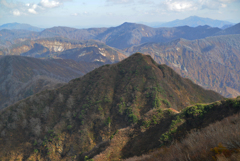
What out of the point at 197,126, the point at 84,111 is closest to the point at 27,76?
the point at 84,111

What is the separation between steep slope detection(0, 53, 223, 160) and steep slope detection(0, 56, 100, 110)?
37.6 meters

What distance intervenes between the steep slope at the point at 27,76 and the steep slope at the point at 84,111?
37599 millimetres

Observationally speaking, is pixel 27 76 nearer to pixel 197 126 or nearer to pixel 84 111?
pixel 84 111

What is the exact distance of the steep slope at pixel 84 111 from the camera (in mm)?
32188

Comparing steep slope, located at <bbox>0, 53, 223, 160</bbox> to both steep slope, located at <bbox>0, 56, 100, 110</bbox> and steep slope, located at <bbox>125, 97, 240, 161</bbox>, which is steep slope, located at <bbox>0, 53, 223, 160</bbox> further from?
steep slope, located at <bbox>0, 56, 100, 110</bbox>

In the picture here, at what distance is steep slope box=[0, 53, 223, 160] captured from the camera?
32188 mm

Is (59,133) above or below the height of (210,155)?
below

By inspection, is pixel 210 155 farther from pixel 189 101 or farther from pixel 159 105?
pixel 189 101

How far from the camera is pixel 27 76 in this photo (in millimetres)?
135000

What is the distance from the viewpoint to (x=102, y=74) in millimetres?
46219

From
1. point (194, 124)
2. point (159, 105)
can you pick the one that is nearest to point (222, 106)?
point (194, 124)

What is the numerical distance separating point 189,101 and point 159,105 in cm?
1807

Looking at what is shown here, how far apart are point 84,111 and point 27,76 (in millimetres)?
130513

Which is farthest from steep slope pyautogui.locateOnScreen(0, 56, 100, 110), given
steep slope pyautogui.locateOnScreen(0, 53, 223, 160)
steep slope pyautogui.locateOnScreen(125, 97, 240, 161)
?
steep slope pyautogui.locateOnScreen(125, 97, 240, 161)
